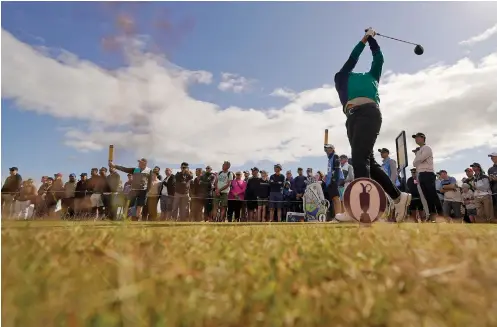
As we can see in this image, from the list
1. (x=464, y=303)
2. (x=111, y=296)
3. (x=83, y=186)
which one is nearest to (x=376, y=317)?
(x=464, y=303)

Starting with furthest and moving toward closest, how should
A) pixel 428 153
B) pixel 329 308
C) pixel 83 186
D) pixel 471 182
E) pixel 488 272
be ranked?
pixel 83 186 < pixel 471 182 < pixel 428 153 < pixel 488 272 < pixel 329 308

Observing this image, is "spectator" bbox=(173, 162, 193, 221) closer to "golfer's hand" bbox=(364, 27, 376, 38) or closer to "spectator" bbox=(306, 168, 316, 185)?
"spectator" bbox=(306, 168, 316, 185)

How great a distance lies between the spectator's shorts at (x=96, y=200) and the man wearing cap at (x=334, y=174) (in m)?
7.60

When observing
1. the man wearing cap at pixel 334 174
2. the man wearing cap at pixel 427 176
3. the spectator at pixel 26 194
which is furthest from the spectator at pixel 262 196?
the spectator at pixel 26 194

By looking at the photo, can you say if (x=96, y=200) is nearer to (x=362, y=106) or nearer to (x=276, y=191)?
(x=276, y=191)

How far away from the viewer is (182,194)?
1205 centimetres

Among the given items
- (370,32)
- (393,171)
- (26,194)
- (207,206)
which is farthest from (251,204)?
(370,32)

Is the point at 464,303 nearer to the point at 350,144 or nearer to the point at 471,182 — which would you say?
the point at 350,144

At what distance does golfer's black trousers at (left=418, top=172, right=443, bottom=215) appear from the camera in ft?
25.6

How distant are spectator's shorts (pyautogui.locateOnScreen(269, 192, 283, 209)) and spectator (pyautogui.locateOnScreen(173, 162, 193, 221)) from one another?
2.65 m

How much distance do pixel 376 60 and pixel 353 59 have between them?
0.35 meters

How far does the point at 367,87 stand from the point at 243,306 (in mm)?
4530

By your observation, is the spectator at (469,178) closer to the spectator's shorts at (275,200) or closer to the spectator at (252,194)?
the spectator's shorts at (275,200)

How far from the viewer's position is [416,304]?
1.02m
